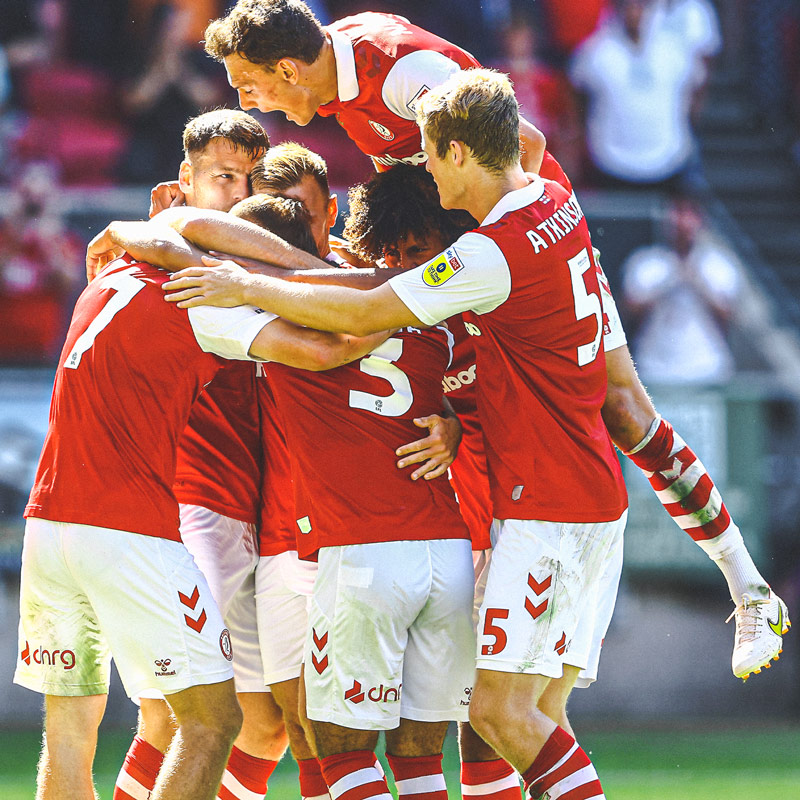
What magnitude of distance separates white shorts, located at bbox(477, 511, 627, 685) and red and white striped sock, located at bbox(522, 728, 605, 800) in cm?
24

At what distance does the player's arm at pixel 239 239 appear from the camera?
168 inches

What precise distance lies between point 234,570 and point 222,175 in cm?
157

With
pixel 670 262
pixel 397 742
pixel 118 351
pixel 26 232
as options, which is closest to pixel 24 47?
pixel 26 232

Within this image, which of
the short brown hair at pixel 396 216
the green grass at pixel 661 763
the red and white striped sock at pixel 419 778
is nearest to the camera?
the red and white striped sock at pixel 419 778

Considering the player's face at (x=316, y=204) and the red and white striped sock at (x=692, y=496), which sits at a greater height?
the player's face at (x=316, y=204)

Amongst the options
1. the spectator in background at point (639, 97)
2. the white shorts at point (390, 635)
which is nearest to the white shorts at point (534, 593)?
the white shorts at point (390, 635)

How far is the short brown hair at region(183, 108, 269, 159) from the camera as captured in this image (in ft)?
16.0

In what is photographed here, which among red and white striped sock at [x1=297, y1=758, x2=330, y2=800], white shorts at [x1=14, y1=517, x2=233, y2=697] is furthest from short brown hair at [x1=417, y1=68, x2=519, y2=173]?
red and white striped sock at [x1=297, y1=758, x2=330, y2=800]

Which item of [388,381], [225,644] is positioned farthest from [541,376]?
[225,644]

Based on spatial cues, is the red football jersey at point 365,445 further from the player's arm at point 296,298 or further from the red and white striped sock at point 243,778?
the red and white striped sock at point 243,778

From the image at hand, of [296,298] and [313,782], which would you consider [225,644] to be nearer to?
[313,782]

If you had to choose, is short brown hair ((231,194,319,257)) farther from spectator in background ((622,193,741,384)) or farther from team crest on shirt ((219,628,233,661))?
spectator in background ((622,193,741,384))

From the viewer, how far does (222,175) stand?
489cm

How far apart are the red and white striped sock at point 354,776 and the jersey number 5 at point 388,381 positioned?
1.15 metres
